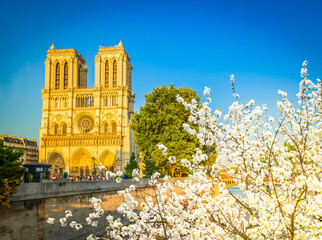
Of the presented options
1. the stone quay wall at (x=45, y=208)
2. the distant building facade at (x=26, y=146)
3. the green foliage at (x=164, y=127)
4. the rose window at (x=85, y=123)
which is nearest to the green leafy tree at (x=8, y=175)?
the stone quay wall at (x=45, y=208)

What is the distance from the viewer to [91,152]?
6456cm

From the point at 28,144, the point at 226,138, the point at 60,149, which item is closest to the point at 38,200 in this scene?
the point at 226,138

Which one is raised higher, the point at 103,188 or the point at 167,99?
the point at 167,99

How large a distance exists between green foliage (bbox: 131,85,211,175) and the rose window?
112 ft

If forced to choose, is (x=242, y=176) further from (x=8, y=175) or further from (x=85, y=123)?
(x=85, y=123)

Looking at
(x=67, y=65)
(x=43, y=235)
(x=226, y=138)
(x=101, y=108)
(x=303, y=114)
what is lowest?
(x=43, y=235)

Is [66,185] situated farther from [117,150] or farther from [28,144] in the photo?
[28,144]

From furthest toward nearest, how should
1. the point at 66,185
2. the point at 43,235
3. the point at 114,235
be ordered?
the point at 66,185
the point at 43,235
the point at 114,235

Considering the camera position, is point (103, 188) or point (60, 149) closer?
point (103, 188)

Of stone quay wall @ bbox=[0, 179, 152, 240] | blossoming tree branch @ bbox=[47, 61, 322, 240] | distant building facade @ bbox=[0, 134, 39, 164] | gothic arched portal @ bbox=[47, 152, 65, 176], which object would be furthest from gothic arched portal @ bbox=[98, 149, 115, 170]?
blossoming tree branch @ bbox=[47, 61, 322, 240]

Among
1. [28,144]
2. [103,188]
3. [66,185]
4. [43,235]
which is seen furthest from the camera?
[28,144]

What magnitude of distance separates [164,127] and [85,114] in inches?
1500

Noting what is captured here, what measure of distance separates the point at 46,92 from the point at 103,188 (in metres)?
52.8

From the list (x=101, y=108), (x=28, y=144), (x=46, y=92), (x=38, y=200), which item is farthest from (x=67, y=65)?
(x=38, y=200)
